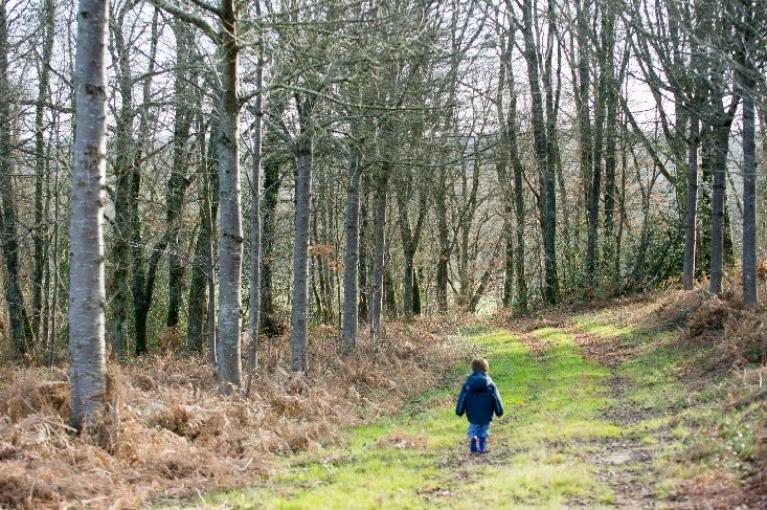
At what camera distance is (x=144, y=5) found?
17.0 meters

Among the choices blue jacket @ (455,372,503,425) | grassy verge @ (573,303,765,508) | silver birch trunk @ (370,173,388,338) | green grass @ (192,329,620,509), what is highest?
silver birch trunk @ (370,173,388,338)

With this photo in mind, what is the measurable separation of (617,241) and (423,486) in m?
25.4

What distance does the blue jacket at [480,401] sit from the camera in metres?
8.63

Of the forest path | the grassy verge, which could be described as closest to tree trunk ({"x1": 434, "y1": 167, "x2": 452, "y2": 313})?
the grassy verge

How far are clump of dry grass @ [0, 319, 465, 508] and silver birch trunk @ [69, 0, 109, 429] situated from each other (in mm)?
312

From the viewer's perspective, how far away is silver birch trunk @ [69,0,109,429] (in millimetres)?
7641

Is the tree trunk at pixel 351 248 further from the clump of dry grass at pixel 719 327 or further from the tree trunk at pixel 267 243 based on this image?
the tree trunk at pixel 267 243

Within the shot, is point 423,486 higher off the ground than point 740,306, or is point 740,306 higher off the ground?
point 740,306

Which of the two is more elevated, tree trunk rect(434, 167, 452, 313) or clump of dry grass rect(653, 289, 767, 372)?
tree trunk rect(434, 167, 452, 313)

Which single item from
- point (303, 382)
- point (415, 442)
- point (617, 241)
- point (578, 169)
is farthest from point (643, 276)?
point (415, 442)

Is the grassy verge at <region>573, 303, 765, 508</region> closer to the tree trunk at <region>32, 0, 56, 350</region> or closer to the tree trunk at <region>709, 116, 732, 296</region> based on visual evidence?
the tree trunk at <region>709, 116, 732, 296</region>

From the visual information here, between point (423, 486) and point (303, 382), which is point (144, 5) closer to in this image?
point (303, 382)

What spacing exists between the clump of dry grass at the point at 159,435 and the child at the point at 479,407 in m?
2.05

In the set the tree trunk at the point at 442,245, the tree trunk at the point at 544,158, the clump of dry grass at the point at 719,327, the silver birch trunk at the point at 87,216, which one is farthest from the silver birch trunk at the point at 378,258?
the silver birch trunk at the point at 87,216
